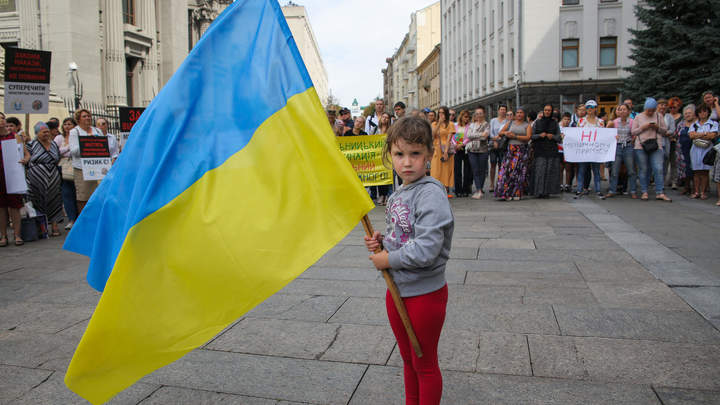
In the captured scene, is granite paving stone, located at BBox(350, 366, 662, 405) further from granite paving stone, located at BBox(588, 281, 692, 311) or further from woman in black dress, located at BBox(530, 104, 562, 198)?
woman in black dress, located at BBox(530, 104, 562, 198)

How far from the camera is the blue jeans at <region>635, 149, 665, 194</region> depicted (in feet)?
35.6

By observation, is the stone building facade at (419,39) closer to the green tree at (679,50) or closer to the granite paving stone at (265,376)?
the green tree at (679,50)

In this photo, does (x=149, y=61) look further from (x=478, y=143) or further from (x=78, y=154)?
(x=478, y=143)

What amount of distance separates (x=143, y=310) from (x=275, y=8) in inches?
60.2

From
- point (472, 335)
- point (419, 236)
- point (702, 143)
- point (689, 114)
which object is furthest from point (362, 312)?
point (689, 114)

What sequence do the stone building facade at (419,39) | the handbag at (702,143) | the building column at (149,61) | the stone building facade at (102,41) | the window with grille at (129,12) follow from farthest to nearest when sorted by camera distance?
1. the stone building facade at (419,39)
2. the building column at (149,61)
3. the window with grille at (129,12)
4. the stone building facade at (102,41)
5. the handbag at (702,143)

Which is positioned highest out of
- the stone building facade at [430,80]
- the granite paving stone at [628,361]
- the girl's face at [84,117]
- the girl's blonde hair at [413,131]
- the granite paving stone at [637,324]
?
the stone building facade at [430,80]

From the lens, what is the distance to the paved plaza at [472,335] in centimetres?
306

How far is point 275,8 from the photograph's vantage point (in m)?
2.63

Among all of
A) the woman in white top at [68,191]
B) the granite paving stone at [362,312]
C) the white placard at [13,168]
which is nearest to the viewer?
the granite paving stone at [362,312]

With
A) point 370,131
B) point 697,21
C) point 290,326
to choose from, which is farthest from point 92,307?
point 697,21

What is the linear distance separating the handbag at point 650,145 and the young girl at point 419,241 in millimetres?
10051

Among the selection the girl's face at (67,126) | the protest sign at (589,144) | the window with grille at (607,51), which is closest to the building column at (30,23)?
the girl's face at (67,126)

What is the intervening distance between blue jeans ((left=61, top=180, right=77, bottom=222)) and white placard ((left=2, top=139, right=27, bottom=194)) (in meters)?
1.62
